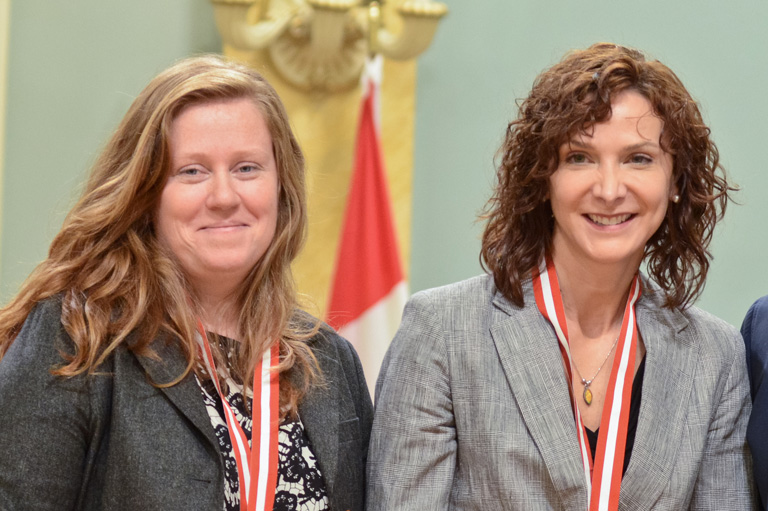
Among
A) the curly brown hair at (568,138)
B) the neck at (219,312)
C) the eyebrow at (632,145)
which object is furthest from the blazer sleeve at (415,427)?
the eyebrow at (632,145)

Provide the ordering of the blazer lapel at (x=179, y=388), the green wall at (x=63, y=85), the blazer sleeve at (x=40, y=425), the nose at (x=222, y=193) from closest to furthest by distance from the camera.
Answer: the blazer sleeve at (x=40, y=425) → the blazer lapel at (x=179, y=388) → the nose at (x=222, y=193) → the green wall at (x=63, y=85)

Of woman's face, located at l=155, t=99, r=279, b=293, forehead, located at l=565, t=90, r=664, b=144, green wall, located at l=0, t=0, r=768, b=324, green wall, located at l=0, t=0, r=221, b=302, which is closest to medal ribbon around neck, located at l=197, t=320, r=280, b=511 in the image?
woman's face, located at l=155, t=99, r=279, b=293

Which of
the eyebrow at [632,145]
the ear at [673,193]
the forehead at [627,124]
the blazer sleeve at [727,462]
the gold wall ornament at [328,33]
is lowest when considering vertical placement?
the blazer sleeve at [727,462]

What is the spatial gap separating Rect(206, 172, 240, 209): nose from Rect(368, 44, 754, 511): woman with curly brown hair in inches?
21.0

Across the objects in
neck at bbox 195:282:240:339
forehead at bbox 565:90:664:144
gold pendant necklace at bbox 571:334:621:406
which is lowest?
gold pendant necklace at bbox 571:334:621:406

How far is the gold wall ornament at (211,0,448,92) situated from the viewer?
3.67 m

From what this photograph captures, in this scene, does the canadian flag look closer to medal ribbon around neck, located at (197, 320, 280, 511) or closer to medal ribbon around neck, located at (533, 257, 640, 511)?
medal ribbon around neck, located at (533, 257, 640, 511)

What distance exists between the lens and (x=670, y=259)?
2574 mm

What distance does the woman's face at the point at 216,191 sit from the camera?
222cm

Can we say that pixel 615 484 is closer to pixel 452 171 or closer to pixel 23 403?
pixel 23 403

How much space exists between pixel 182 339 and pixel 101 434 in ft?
0.87

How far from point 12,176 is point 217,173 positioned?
1705mm

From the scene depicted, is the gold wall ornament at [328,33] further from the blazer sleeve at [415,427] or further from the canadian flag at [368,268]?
the blazer sleeve at [415,427]

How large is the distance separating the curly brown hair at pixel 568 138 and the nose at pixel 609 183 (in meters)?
0.11
